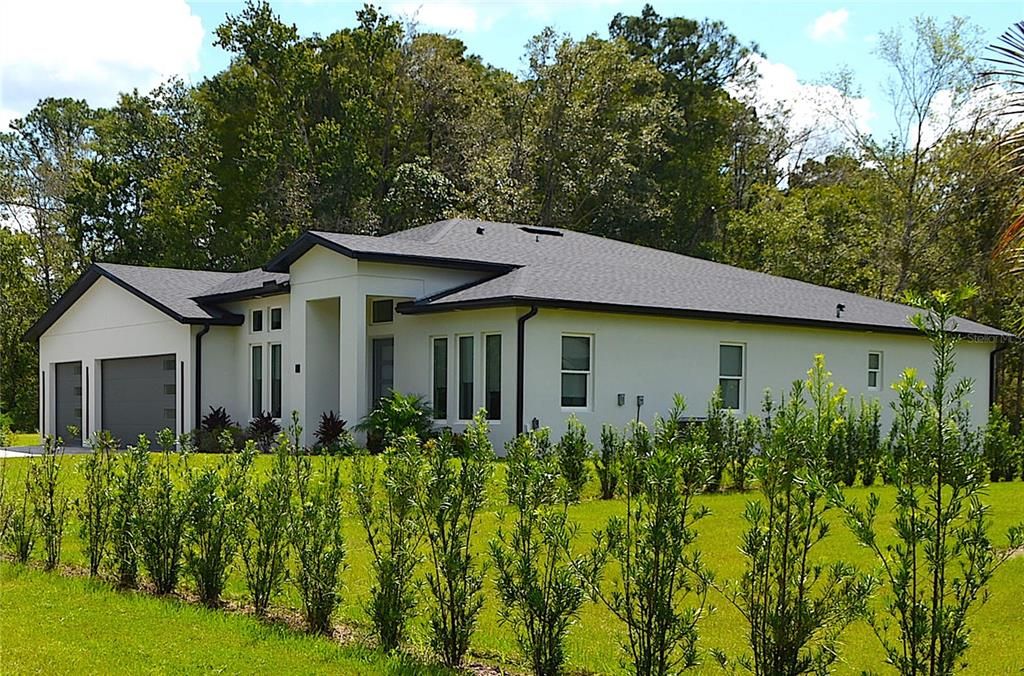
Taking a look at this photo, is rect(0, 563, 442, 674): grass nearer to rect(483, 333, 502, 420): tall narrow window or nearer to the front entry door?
rect(483, 333, 502, 420): tall narrow window

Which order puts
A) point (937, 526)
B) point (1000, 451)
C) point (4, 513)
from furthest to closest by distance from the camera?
point (1000, 451) < point (4, 513) < point (937, 526)

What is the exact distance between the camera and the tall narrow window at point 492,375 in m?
18.8

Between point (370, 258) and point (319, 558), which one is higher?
point (370, 258)

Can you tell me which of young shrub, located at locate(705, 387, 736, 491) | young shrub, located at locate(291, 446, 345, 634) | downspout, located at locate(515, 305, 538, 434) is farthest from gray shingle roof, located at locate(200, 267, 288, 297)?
young shrub, located at locate(291, 446, 345, 634)

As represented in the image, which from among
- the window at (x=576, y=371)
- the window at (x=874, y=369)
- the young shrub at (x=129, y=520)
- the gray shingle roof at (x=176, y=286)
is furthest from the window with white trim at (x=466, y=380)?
the young shrub at (x=129, y=520)

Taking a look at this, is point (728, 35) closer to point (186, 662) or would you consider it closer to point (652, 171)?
point (652, 171)

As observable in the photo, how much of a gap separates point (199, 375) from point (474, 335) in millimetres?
7239

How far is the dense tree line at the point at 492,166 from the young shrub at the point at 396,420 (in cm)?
1667

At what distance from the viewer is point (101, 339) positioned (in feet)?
85.8

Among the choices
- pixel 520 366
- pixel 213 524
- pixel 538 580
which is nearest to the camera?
pixel 538 580

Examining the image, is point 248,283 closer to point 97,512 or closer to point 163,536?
point 97,512

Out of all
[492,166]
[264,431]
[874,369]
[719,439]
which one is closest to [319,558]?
[719,439]

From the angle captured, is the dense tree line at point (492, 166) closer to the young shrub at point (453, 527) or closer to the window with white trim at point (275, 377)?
the window with white trim at point (275, 377)

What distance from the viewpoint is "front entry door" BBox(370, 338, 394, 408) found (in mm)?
21359
